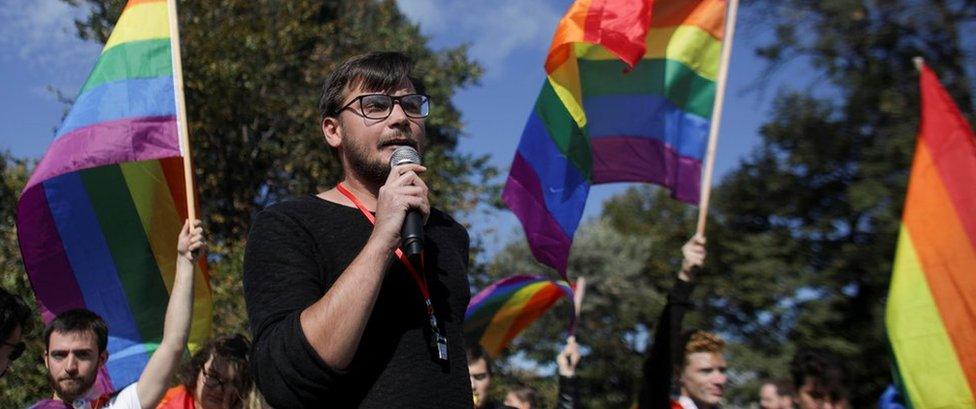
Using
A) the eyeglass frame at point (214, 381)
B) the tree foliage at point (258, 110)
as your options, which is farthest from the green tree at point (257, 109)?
the eyeglass frame at point (214, 381)

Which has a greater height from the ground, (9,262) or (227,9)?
(227,9)

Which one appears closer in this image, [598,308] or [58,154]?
[58,154]

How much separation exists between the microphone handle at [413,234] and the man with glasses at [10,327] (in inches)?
75.3

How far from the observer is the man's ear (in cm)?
248

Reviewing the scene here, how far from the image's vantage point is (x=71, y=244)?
5.39 metres

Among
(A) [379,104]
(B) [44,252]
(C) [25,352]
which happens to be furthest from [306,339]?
(C) [25,352]

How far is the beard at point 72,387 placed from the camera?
167 inches

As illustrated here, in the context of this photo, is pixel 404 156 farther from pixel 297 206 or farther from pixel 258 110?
pixel 258 110

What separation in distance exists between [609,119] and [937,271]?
183cm

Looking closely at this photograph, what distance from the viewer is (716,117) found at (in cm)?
569

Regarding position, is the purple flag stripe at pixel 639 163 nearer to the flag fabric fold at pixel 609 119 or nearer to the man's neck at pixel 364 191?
the flag fabric fold at pixel 609 119

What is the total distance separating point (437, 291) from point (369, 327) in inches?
8.4

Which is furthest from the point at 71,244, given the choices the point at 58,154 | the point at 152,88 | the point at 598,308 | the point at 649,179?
the point at 598,308

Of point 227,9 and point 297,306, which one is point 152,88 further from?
point 227,9
